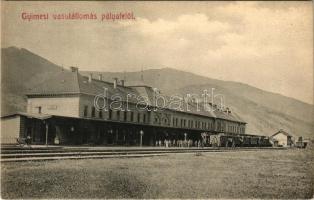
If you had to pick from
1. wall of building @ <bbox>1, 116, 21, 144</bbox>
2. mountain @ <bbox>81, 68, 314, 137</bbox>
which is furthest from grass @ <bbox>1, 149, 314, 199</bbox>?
wall of building @ <bbox>1, 116, 21, 144</bbox>

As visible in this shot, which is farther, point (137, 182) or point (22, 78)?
point (22, 78)

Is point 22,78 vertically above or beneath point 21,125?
above

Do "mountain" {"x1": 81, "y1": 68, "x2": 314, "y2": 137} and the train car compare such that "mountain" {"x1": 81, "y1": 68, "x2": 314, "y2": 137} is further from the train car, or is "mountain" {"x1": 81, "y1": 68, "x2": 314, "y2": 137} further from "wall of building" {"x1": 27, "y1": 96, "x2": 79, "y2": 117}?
"wall of building" {"x1": 27, "y1": 96, "x2": 79, "y2": 117}

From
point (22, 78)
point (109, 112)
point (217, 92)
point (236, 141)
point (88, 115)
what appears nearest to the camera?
point (88, 115)

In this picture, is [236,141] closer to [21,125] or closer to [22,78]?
[21,125]

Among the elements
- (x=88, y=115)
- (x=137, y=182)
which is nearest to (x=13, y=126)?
(x=88, y=115)
